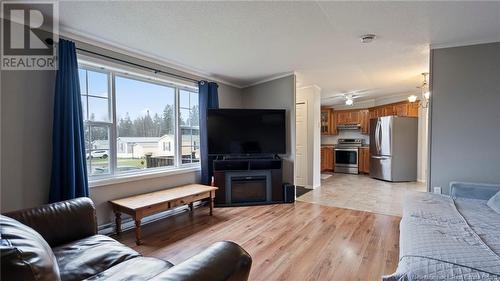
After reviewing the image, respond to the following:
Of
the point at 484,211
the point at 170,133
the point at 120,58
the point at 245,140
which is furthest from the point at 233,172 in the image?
the point at 484,211

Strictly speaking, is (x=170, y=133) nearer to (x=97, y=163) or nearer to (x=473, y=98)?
(x=97, y=163)

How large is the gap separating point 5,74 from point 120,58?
1.14 m

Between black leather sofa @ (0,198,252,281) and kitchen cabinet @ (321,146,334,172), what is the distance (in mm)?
7297

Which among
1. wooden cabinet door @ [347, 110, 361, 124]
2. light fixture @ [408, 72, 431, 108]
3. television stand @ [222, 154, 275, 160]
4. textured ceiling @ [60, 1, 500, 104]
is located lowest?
television stand @ [222, 154, 275, 160]

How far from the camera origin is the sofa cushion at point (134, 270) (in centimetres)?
129

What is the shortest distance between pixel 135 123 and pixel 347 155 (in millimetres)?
6452

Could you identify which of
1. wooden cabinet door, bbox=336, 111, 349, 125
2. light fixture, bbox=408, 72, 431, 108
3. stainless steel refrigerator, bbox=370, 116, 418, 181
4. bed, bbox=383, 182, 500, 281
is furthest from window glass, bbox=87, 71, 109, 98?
Answer: wooden cabinet door, bbox=336, 111, 349, 125

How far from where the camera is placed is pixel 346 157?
7.84 metres

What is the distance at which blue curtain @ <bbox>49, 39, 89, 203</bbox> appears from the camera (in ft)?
8.09

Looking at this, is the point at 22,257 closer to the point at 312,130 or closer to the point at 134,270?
the point at 134,270

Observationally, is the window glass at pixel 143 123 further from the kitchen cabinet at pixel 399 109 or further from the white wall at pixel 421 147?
the white wall at pixel 421 147

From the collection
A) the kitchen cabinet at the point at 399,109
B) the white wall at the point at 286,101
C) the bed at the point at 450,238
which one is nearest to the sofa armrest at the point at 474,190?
the bed at the point at 450,238

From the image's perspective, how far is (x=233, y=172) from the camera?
13.8 ft

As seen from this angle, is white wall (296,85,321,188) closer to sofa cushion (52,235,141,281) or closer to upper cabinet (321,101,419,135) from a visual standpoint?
upper cabinet (321,101,419,135)
